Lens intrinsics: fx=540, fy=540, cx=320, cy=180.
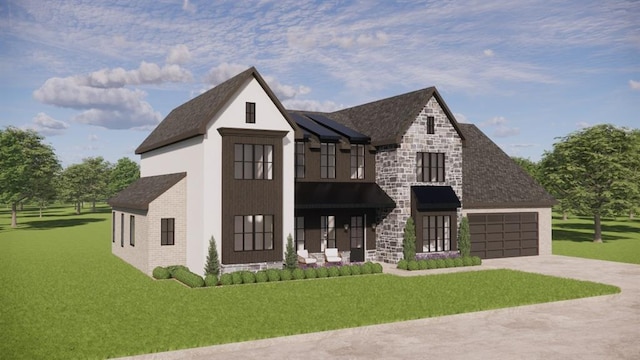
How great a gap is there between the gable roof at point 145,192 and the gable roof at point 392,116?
10.8 m

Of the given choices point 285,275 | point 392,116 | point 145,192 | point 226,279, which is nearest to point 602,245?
point 392,116

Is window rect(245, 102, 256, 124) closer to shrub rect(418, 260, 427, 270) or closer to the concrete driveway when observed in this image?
shrub rect(418, 260, 427, 270)

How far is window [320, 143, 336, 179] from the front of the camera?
2880cm

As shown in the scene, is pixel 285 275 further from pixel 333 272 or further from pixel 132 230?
pixel 132 230

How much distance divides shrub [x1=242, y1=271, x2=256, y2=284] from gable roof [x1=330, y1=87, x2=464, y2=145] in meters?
10.4

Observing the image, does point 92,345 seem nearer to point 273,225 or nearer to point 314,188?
point 273,225

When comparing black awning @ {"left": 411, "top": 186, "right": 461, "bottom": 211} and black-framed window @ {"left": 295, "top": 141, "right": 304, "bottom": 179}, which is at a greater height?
black-framed window @ {"left": 295, "top": 141, "right": 304, "bottom": 179}

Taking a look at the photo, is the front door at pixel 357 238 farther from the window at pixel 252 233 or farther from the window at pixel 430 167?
the window at pixel 252 233

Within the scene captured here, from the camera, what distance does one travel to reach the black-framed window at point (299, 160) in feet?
92.2

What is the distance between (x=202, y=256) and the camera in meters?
23.3

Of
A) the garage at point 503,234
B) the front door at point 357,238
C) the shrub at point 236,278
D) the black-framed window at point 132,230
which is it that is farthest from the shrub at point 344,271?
the black-framed window at point 132,230

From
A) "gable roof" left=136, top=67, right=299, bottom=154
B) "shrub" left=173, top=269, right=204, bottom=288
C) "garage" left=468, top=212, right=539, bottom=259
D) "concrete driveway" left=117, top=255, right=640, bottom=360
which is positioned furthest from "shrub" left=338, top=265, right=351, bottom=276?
"garage" left=468, top=212, right=539, bottom=259

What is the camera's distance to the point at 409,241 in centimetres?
2755

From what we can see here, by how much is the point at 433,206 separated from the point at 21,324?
19.5m
